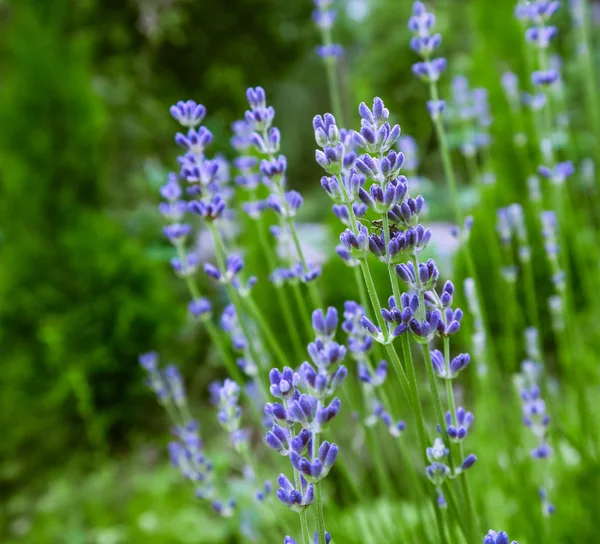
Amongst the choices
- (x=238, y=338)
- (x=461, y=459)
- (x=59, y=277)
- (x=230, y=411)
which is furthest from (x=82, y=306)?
(x=461, y=459)

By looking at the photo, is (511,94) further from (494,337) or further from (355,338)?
(355,338)

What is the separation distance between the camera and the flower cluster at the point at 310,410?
54 centimetres

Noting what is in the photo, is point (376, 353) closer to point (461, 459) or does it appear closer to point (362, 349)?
point (362, 349)

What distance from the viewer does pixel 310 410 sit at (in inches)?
21.6

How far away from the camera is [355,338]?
91cm

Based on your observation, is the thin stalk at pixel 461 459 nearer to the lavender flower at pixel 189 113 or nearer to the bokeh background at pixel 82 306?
the lavender flower at pixel 189 113

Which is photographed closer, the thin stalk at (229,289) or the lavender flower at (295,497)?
the lavender flower at (295,497)

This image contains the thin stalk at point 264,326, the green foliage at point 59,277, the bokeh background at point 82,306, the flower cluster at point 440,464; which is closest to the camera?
the flower cluster at point 440,464

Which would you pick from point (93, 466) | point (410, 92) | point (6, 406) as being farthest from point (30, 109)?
point (410, 92)

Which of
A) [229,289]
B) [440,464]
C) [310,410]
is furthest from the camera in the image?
[229,289]

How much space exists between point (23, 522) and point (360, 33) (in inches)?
211

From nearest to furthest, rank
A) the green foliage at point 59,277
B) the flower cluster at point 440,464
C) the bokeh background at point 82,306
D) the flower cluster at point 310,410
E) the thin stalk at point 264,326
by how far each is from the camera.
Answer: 1. the flower cluster at point 310,410
2. the flower cluster at point 440,464
3. the thin stalk at point 264,326
4. the bokeh background at point 82,306
5. the green foliage at point 59,277

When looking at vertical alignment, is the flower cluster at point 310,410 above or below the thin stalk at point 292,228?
below

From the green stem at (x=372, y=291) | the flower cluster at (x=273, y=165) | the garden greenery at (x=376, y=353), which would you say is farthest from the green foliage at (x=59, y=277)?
the green stem at (x=372, y=291)
